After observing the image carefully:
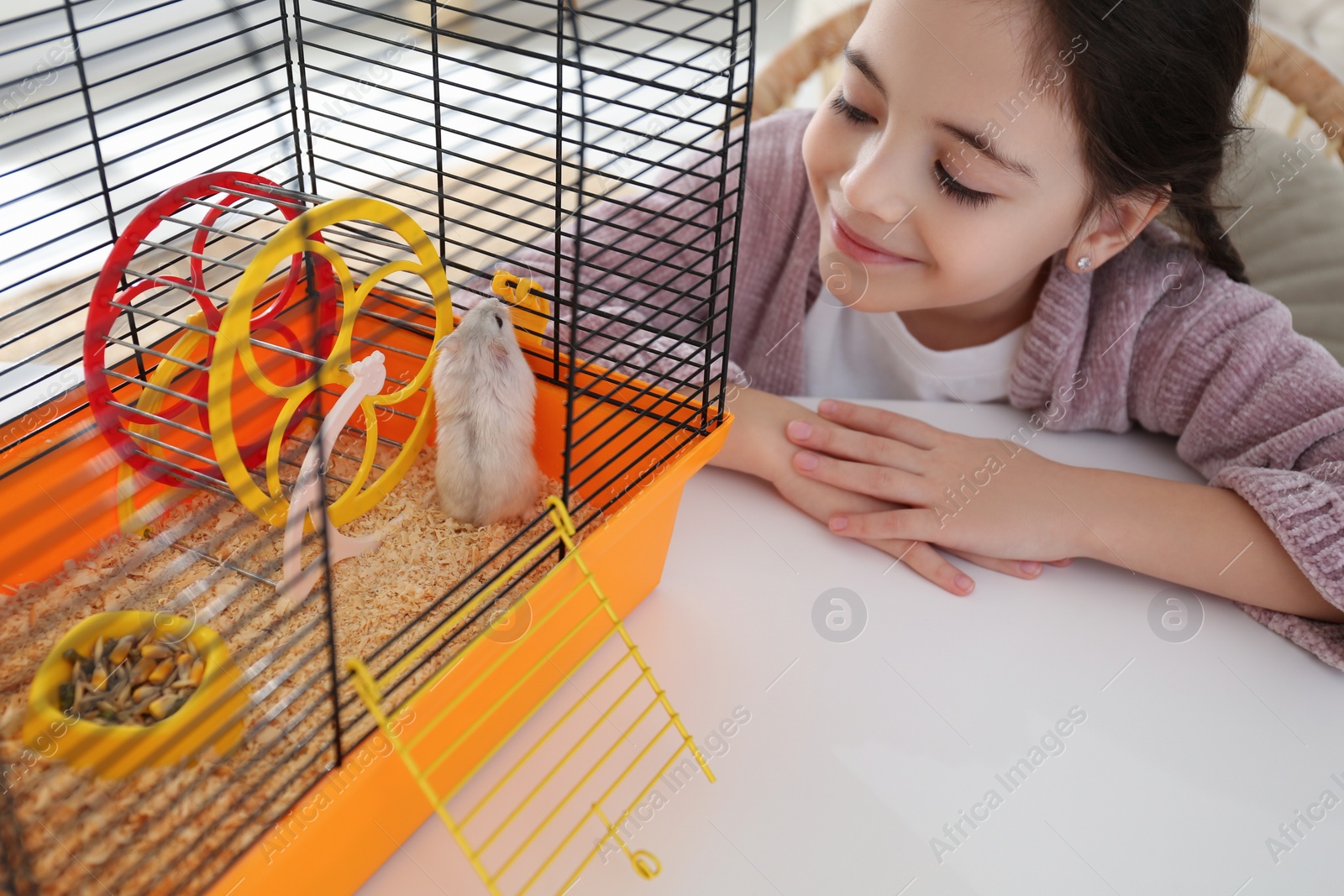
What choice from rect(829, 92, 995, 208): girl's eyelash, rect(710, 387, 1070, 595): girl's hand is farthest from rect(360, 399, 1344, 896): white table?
rect(829, 92, 995, 208): girl's eyelash

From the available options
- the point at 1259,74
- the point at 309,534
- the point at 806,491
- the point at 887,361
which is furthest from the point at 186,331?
the point at 1259,74

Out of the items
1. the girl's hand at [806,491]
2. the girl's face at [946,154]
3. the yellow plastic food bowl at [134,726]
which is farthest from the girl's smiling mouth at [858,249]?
the yellow plastic food bowl at [134,726]

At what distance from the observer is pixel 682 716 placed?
2.65 feet

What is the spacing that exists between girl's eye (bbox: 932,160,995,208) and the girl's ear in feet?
0.61

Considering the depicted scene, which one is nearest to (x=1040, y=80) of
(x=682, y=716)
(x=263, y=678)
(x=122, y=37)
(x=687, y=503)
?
(x=687, y=503)

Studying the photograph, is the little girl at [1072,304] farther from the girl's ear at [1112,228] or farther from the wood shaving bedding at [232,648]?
the wood shaving bedding at [232,648]

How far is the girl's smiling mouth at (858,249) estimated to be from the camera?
1146mm

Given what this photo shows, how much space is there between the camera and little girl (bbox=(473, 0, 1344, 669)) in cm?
98

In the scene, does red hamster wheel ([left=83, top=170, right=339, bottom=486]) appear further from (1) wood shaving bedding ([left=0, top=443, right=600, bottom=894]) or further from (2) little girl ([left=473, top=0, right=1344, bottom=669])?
(2) little girl ([left=473, top=0, right=1344, bottom=669])

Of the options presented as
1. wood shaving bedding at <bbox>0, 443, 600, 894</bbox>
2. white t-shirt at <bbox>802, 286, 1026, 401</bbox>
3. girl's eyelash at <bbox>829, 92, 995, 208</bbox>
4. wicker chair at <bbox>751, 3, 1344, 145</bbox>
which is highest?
girl's eyelash at <bbox>829, 92, 995, 208</bbox>

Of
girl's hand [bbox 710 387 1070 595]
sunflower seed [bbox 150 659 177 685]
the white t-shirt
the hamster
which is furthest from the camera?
the white t-shirt

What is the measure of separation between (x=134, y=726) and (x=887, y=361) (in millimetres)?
1140

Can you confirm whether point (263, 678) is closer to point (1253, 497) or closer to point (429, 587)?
point (429, 587)

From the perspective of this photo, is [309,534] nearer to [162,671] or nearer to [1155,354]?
[162,671]
